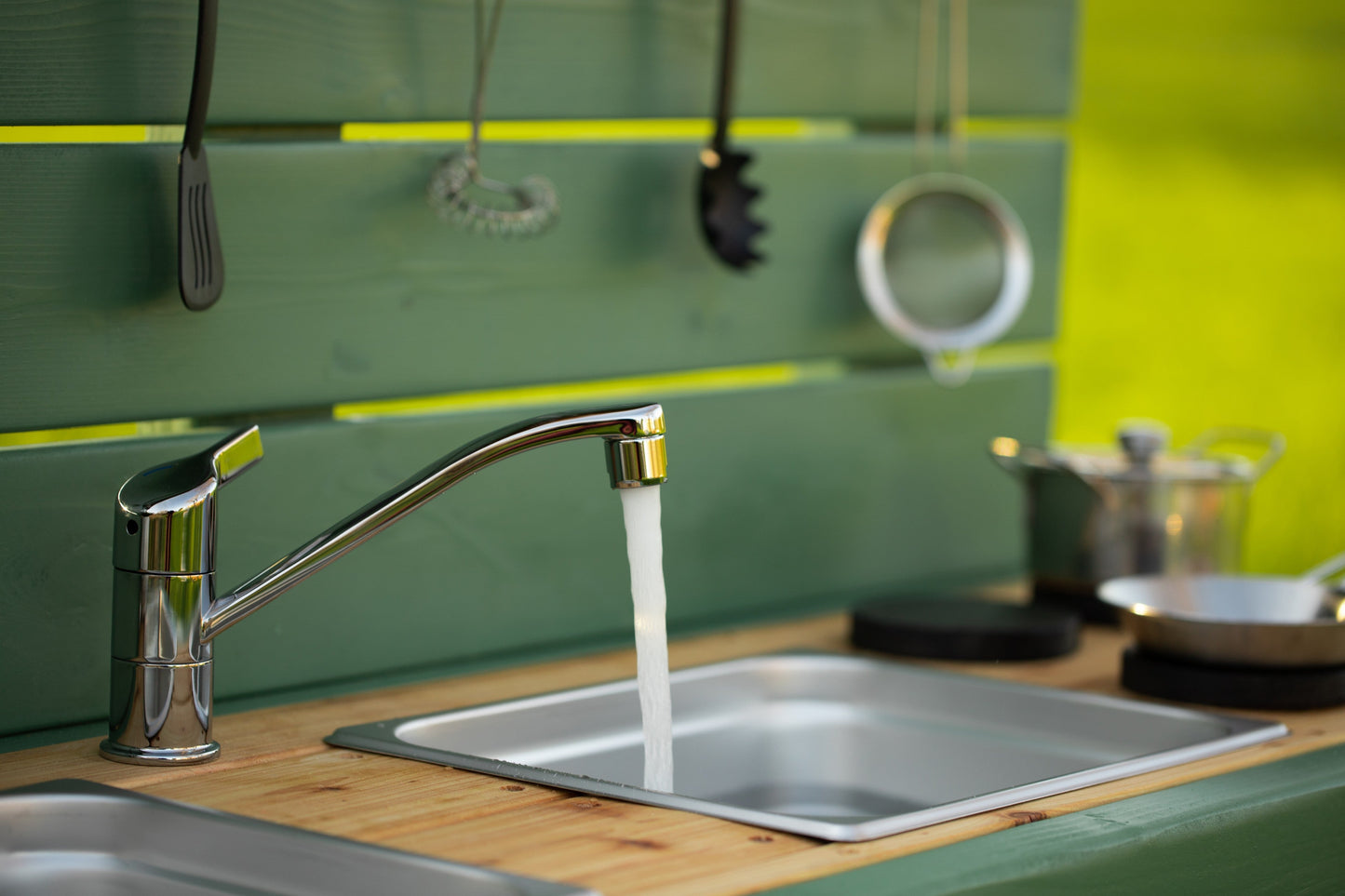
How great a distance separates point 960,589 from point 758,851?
911 mm

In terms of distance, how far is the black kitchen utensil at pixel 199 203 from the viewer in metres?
1.11

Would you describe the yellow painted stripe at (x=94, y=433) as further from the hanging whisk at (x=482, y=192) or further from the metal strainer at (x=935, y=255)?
the metal strainer at (x=935, y=255)

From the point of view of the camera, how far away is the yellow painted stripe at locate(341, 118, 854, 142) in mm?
1313

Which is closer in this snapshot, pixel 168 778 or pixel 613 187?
pixel 168 778

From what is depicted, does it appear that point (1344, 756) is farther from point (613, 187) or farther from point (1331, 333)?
point (1331, 333)

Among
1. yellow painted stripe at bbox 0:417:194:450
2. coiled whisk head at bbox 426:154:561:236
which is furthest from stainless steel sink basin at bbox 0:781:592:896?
coiled whisk head at bbox 426:154:561:236

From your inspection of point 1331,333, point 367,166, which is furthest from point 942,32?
point 1331,333

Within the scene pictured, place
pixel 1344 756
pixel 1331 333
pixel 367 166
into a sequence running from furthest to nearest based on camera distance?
1. pixel 1331 333
2. pixel 367 166
3. pixel 1344 756

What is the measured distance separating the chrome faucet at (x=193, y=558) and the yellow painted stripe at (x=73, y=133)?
0.77ft

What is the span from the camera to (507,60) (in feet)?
4.50

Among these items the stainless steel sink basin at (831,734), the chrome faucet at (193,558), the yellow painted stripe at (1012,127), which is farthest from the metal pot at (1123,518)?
the chrome faucet at (193,558)

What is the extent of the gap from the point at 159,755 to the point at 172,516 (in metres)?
0.15

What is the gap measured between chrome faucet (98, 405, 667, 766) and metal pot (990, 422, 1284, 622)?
2.03 ft

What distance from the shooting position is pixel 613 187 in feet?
4.77
